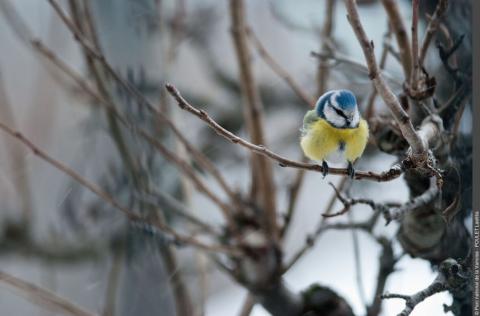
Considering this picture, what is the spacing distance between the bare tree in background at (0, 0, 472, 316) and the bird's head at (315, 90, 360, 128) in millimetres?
19

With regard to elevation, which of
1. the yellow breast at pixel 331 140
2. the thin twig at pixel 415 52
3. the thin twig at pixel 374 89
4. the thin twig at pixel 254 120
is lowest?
the yellow breast at pixel 331 140

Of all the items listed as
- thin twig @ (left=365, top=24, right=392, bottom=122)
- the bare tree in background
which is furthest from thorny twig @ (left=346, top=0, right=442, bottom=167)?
thin twig @ (left=365, top=24, right=392, bottom=122)

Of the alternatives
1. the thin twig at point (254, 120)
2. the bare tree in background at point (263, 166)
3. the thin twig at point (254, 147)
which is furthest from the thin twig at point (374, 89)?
the thin twig at point (254, 120)

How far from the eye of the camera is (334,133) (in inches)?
16.6

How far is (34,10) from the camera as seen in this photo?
974 millimetres

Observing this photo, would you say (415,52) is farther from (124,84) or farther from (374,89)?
(124,84)

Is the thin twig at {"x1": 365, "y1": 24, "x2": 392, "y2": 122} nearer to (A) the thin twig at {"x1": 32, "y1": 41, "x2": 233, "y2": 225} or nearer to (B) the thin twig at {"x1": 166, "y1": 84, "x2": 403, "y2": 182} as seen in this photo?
(B) the thin twig at {"x1": 166, "y1": 84, "x2": 403, "y2": 182}

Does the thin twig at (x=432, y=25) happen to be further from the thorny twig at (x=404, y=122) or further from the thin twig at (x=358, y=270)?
the thin twig at (x=358, y=270)

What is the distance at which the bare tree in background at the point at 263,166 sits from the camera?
15.6 inches

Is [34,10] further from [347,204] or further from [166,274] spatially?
[347,204]

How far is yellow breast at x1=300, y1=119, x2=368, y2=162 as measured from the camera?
16.5 inches

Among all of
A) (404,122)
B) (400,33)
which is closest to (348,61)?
(400,33)

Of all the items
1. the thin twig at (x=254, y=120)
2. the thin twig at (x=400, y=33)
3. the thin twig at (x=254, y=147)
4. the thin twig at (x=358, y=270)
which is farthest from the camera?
the thin twig at (x=254, y=120)

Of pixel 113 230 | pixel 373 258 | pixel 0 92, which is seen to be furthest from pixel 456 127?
pixel 0 92
